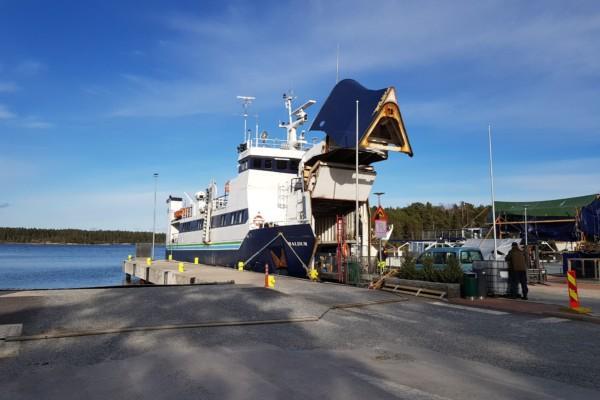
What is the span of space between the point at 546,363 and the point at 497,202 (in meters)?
42.5

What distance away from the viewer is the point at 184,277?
862 inches

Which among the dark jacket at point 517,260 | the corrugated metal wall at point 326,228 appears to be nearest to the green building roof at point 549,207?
the corrugated metal wall at point 326,228

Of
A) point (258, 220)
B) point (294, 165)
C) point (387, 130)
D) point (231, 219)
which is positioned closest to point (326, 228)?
point (258, 220)

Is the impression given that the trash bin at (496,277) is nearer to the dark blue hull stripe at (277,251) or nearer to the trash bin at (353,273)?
the trash bin at (353,273)

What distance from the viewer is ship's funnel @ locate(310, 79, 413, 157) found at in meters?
18.3

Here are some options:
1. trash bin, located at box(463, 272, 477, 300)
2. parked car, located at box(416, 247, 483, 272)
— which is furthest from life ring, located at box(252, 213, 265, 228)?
trash bin, located at box(463, 272, 477, 300)

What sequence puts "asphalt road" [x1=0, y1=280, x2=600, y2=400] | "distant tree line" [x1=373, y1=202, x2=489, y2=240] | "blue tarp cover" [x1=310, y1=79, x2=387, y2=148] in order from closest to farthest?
"asphalt road" [x1=0, y1=280, x2=600, y2=400]
"blue tarp cover" [x1=310, y1=79, x2=387, y2=148]
"distant tree line" [x1=373, y1=202, x2=489, y2=240]

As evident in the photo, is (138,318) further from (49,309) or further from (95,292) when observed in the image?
(95,292)

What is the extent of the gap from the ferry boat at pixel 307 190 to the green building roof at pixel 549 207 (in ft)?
80.3

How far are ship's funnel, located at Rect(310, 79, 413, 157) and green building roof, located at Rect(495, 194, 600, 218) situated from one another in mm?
28642

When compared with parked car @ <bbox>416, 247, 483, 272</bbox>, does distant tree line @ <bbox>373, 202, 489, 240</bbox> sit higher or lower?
higher

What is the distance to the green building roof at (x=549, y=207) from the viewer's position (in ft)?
136

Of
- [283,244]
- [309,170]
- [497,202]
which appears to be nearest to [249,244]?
[283,244]

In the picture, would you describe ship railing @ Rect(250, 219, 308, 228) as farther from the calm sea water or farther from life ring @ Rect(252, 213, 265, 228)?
the calm sea water
